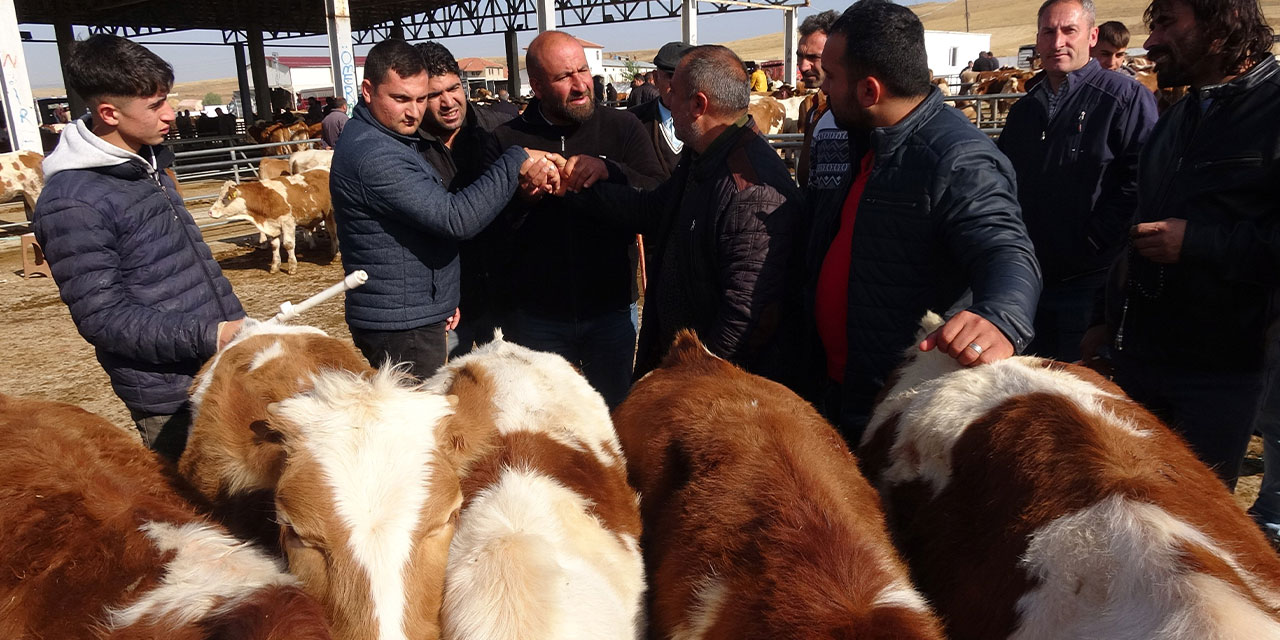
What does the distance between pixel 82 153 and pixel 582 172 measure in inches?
72.8

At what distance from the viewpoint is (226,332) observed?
2.67 m

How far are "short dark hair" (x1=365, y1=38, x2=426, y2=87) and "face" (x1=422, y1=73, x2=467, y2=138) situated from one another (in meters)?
1.23

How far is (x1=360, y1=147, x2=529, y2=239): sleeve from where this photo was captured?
3045 mm

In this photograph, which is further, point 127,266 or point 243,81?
point 243,81

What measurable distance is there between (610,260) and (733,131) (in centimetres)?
116

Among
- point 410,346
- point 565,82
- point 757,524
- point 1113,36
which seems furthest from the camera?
Result: point 1113,36

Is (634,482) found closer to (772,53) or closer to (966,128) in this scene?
(966,128)

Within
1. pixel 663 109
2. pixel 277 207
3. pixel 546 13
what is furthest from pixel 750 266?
pixel 546 13

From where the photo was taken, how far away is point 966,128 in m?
2.47

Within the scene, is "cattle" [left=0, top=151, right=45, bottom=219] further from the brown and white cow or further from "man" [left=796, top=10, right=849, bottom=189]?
the brown and white cow

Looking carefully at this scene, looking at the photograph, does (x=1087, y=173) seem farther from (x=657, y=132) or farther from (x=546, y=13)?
(x=546, y=13)

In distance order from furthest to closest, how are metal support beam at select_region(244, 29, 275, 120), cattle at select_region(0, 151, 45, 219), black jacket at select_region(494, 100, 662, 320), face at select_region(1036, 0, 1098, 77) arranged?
metal support beam at select_region(244, 29, 275, 120), cattle at select_region(0, 151, 45, 219), face at select_region(1036, 0, 1098, 77), black jacket at select_region(494, 100, 662, 320)

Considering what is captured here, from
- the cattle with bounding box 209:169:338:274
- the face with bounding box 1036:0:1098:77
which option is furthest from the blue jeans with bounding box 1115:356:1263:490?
the cattle with bounding box 209:169:338:274

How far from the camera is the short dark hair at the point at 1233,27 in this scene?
2545mm
